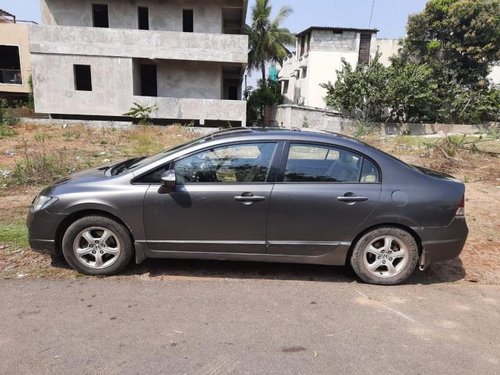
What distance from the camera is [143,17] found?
2052 cm

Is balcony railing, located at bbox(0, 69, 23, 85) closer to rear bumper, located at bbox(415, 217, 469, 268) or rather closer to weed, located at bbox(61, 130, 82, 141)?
weed, located at bbox(61, 130, 82, 141)

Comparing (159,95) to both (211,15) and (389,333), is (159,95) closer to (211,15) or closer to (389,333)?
(211,15)

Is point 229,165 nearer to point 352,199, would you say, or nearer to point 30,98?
point 352,199

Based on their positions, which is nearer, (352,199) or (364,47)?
(352,199)

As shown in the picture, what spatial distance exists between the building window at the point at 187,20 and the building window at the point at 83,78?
538cm

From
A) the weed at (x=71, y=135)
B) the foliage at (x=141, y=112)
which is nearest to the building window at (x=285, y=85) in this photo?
the foliage at (x=141, y=112)

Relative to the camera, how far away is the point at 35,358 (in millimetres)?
2717

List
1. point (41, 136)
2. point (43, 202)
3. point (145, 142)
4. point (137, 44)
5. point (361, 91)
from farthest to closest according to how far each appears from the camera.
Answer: point (361, 91), point (137, 44), point (41, 136), point (145, 142), point (43, 202)

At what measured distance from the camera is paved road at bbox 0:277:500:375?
2734mm

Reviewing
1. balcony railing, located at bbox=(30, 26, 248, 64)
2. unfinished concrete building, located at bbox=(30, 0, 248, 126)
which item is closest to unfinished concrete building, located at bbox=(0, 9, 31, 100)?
unfinished concrete building, located at bbox=(30, 0, 248, 126)

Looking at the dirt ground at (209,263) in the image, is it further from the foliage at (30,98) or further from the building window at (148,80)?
the foliage at (30,98)

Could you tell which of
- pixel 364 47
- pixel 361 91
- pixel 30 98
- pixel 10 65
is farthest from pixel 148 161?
pixel 10 65

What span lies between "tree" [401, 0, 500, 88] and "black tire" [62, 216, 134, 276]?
25.7m

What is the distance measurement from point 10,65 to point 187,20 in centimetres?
1420
